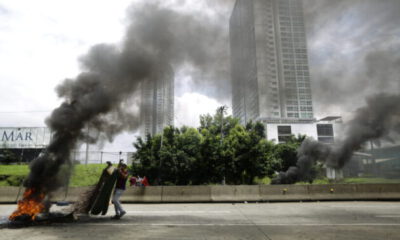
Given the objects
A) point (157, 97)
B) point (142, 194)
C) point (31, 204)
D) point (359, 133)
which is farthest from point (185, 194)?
point (359, 133)

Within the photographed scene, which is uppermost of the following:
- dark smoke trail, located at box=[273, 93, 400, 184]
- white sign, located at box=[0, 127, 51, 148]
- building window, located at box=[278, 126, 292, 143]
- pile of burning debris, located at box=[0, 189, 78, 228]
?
building window, located at box=[278, 126, 292, 143]

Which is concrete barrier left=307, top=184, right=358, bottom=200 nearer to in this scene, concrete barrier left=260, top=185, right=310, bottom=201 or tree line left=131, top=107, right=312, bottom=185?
concrete barrier left=260, top=185, right=310, bottom=201

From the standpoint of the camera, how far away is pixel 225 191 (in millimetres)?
13773

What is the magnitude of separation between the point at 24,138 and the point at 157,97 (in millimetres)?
49196

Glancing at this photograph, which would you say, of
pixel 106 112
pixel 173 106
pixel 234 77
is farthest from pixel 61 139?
pixel 234 77

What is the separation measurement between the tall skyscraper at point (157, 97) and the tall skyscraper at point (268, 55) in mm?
3305

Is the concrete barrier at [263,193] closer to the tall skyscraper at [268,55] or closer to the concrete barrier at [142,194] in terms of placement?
the concrete barrier at [142,194]

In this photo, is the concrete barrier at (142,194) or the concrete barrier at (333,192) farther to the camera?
the concrete barrier at (333,192)

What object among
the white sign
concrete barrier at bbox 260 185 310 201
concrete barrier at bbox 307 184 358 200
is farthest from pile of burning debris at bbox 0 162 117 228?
the white sign

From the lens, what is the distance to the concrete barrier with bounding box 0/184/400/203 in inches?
538

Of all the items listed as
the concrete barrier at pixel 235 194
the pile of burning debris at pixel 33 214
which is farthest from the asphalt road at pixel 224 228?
the concrete barrier at pixel 235 194

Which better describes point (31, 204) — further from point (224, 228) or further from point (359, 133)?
point (359, 133)

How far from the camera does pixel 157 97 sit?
1148cm

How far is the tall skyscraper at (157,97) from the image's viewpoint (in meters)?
10.8
